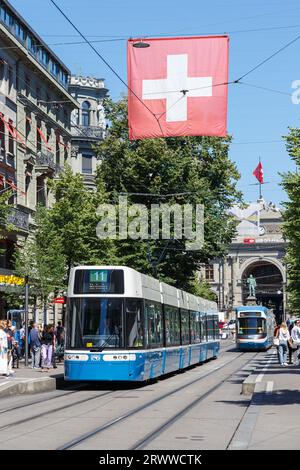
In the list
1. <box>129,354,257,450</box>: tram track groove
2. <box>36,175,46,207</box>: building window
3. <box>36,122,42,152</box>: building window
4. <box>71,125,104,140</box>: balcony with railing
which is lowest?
<box>129,354,257,450</box>: tram track groove

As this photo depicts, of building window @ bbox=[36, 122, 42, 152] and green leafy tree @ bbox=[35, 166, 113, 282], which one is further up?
building window @ bbox=[36, 122, 42, 152]

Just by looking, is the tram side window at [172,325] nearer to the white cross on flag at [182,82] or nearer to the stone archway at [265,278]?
the white cross on flag at [182,82]

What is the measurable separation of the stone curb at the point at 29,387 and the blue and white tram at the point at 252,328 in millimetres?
35508

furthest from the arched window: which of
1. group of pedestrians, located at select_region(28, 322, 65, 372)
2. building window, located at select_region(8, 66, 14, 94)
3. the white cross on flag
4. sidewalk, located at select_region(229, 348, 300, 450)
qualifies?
sidewalk, located at select_region(229, 348, 300, 450)

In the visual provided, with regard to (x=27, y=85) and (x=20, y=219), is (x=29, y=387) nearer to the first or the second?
(x=20, y=219)

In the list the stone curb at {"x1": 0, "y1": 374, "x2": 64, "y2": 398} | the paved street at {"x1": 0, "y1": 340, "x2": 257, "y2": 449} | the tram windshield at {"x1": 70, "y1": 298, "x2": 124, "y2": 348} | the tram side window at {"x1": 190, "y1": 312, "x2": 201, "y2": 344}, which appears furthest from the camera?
the tram side window at {"x1": 190, "y1": 312, "x2": 201, "y2": 344}

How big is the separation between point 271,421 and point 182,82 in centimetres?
953

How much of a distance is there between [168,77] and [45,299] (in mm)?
19789

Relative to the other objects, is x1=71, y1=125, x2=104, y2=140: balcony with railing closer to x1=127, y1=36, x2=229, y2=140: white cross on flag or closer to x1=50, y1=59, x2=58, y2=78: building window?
x1=50, y1=59, x2=58, y2=78: building window

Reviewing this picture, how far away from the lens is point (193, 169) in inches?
2031

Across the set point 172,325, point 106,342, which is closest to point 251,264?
point 172,325

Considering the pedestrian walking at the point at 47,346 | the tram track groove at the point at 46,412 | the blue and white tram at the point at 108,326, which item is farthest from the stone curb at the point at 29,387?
the pedestrian walking at the point at 47,346

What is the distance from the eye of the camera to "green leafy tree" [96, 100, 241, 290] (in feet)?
163

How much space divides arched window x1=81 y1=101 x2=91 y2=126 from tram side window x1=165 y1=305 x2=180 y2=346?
167ft
